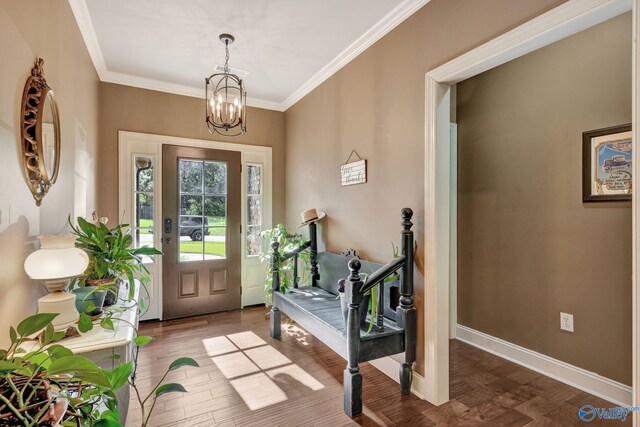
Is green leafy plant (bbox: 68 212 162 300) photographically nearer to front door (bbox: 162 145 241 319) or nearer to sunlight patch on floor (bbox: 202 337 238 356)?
sunlight patch on floor (bbox: 202 337 238 356)

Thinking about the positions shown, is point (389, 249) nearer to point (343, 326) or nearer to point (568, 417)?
point (343, 326)

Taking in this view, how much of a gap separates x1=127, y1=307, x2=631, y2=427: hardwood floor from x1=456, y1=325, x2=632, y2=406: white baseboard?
75 millimetres

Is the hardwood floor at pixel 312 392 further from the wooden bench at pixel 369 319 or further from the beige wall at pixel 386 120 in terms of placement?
the beige wall at pixel 386 120

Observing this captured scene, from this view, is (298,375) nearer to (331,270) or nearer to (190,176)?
(331,270)

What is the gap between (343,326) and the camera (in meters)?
2.30

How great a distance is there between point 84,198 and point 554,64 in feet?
13.0

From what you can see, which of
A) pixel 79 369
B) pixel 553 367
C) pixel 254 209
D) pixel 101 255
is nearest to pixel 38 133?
pixel 101 255

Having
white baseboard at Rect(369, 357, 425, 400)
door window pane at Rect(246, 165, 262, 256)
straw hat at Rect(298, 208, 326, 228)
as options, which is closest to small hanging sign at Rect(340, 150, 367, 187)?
straw hat at Rect(298, 208, 326, 228)

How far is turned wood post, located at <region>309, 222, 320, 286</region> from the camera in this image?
3.45 m

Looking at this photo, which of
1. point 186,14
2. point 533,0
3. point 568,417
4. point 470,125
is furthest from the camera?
point 470,125

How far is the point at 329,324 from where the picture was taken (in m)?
2.35

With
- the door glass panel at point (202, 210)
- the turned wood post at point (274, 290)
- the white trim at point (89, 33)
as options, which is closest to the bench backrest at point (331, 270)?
the turned wood post at point (274, 290)

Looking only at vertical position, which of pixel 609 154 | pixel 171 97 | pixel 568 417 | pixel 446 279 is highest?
pixel 171 97

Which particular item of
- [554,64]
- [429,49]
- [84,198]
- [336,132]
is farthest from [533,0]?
[84,198]
